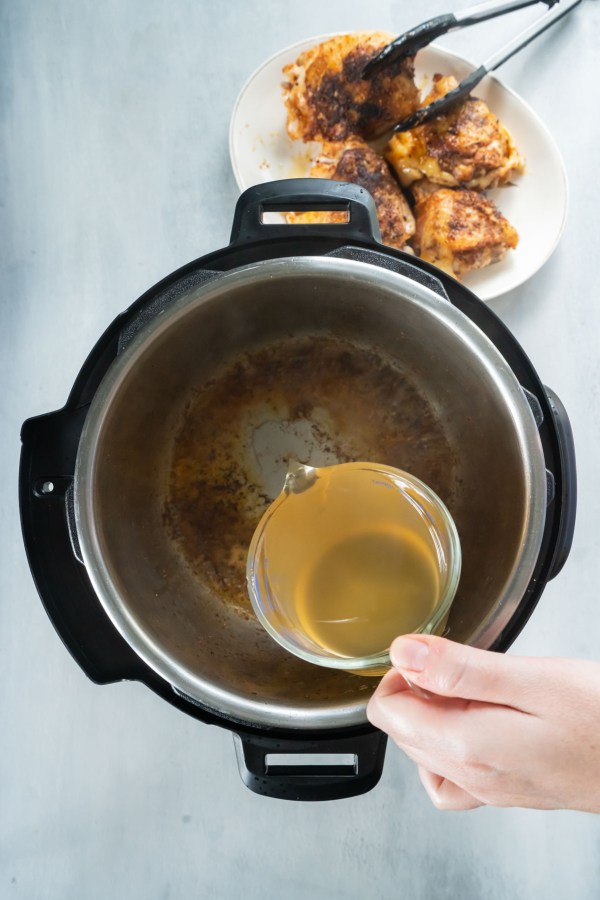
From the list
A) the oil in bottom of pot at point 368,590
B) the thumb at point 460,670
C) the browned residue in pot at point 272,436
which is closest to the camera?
the thumb at point 460,670

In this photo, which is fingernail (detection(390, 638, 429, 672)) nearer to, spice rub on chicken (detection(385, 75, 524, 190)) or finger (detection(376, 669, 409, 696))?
finger (detection(376, 669, 409, 696))

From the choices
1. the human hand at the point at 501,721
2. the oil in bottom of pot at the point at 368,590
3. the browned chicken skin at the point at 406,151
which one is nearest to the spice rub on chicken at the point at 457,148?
the browned chicken skin at the point at 406,151

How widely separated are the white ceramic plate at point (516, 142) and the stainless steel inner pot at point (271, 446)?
188mm

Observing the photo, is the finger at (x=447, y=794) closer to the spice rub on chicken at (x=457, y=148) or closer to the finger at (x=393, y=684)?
the finger at (x=393, y=684)

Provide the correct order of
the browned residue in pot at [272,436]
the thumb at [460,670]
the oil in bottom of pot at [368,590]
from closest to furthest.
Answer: the thumb at [460,670], the oil in bottom of pot at [368,590], the browned residue in pot at [272,436]

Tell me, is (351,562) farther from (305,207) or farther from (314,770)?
(305,207)

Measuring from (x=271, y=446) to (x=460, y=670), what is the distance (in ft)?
1.23

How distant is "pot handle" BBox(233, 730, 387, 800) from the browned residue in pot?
Result: 144 mm

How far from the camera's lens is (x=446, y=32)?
2.60 feet

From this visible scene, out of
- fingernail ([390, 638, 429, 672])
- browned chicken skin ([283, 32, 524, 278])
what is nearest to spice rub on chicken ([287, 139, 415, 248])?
browned chicken skin ([283, 32, 524, 278])

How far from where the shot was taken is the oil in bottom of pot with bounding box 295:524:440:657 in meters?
0.56

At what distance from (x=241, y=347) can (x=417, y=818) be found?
1.86ft

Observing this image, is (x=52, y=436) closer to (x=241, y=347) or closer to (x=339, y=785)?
(x=241, y=347)

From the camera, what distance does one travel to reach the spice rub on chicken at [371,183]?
30.2 inches
